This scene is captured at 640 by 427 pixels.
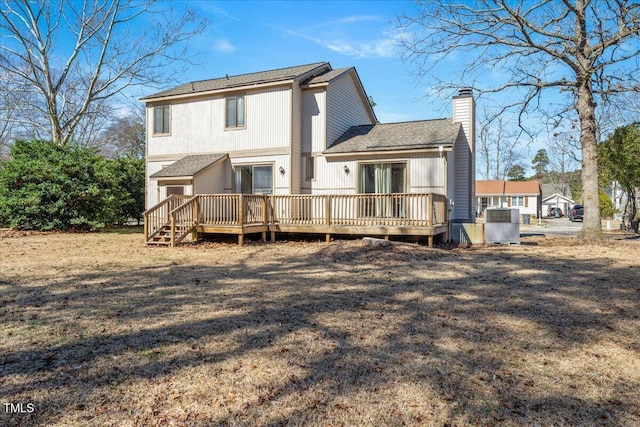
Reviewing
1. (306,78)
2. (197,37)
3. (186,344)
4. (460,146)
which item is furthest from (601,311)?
(197,37)

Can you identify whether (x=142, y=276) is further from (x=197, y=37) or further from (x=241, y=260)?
(x=197, y=37)

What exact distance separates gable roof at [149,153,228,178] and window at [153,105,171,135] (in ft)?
6.05

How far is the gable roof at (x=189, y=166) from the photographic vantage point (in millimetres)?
14727

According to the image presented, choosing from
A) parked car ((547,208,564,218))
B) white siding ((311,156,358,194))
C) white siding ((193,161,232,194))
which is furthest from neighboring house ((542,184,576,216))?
white siding ((193,161,232,194))

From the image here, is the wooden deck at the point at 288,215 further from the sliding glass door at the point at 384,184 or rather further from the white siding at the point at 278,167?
the white siding at the point at 278,167

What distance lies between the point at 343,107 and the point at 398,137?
315cm

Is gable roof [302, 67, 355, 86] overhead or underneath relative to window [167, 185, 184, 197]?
overhead

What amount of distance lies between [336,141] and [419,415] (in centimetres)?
1357

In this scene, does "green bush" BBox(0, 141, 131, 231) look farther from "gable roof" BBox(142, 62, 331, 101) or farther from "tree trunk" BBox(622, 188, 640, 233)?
"tree trunk" BBox(622, 188, 640, 233)

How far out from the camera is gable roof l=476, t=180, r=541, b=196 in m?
51.2

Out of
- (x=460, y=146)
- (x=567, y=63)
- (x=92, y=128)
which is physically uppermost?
(x=92, y=128)

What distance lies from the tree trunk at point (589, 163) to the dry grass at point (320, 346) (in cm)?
615

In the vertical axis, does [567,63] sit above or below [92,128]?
below

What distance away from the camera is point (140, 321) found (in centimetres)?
482
